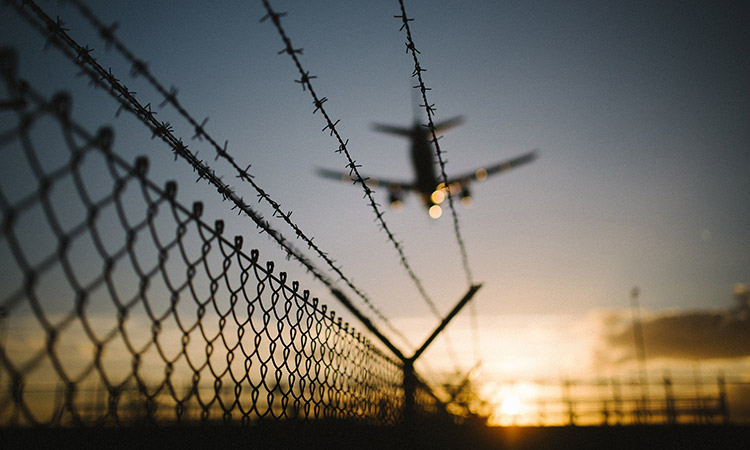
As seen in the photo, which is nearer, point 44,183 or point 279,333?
point 44,183

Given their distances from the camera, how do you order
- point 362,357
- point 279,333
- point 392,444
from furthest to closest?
point 392,444 → point 362,357 → point 279,333

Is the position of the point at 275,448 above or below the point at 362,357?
below

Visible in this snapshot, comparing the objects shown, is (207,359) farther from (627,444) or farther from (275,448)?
(627,444)

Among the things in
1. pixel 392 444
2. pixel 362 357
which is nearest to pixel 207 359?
pixel 362 357

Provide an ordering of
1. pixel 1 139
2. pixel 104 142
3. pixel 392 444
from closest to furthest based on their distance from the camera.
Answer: pixel 1 139 → pixel 104 142 → pixel 392 444

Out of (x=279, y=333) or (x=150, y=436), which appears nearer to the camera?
(x=150, y=436)

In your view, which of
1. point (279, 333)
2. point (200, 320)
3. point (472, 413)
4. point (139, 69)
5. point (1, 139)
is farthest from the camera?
point (472, 413)

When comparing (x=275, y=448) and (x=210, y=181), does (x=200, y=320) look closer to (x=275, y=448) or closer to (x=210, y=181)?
(x=210, y=181)

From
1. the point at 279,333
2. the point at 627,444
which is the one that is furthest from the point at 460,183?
the point at 279,333

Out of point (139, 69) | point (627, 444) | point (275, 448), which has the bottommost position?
point (627, 444)
